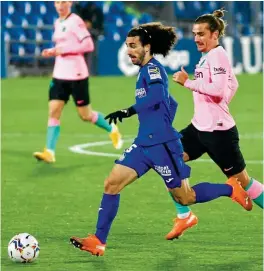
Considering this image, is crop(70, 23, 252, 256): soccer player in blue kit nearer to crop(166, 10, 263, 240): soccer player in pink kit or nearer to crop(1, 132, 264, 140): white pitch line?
crop(166, 10, 263, 240): soccer player in pink kit

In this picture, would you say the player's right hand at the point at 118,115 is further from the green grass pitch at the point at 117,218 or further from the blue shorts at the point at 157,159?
the green grass pitch at the point at 117,218

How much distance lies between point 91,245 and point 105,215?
0.24 m

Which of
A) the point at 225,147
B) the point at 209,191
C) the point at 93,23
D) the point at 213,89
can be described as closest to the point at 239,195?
the point at 209,191

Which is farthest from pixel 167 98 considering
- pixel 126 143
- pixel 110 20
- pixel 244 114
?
pixel 110 20

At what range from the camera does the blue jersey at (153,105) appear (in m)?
7.53

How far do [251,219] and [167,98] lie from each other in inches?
73.8

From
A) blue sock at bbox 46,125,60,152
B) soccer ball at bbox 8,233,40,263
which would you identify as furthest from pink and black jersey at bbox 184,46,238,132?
blue sock at bbox 46,125,60,152

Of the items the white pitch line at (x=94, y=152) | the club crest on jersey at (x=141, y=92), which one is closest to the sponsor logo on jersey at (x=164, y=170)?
the club crest on jersey at (x=141, y=92)

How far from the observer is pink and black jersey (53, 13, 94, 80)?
13.5 metres

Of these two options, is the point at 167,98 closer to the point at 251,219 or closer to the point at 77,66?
the point at 251,219

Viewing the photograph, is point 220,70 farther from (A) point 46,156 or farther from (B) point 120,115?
(A) point 46,156

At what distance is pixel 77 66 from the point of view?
13.6 metres

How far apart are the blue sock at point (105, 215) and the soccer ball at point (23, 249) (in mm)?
455

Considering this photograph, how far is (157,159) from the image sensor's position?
760 cm
